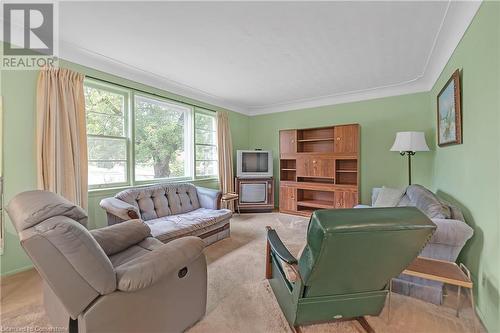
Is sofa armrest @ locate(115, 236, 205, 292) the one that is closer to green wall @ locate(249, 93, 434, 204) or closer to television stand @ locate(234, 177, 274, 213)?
television stand @ locate(234, 177, 274, 213)

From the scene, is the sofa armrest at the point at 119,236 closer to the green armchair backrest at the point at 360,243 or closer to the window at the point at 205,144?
the green armchair backrest at the point at 360,243

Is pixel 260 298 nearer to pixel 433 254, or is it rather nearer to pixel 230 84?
pixel 433 254

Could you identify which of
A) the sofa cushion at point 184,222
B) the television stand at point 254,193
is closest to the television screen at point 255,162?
the television stand at point 254,193

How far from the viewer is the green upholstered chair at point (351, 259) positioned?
3.52 ft

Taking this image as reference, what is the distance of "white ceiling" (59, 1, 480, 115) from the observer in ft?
6.60

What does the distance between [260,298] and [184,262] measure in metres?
0.92

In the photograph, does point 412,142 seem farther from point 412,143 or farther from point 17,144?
point 17,144

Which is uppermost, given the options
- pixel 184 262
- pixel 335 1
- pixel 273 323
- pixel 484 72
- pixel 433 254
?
pixel 335 1

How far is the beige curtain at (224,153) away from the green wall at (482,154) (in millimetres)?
3831

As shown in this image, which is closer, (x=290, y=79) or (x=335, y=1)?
(x=335, y=1)

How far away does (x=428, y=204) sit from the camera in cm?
220

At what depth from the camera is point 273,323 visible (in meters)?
1.70

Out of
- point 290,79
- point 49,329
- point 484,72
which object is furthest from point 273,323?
point 290,79

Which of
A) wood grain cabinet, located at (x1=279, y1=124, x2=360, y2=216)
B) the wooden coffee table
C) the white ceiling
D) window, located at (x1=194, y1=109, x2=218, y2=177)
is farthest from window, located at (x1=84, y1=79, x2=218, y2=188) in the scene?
the wooden coffee table
